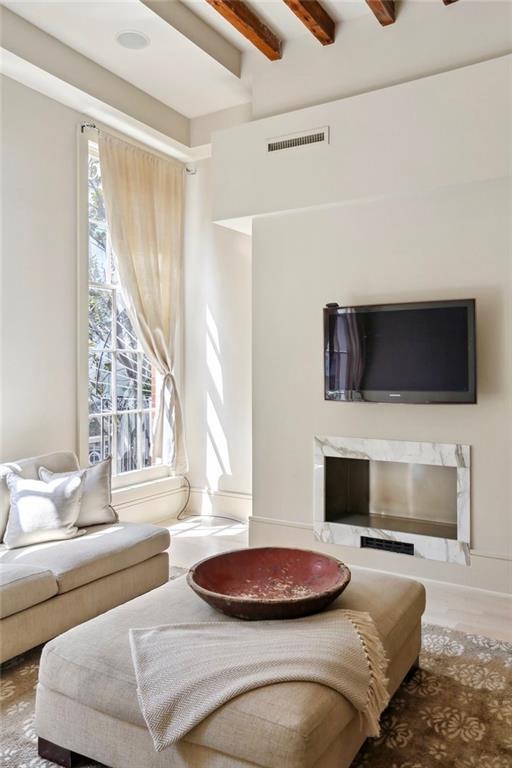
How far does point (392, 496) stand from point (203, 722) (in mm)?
2474

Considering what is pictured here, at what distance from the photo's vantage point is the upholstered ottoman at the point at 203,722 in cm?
147

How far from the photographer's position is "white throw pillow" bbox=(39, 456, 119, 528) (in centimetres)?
325

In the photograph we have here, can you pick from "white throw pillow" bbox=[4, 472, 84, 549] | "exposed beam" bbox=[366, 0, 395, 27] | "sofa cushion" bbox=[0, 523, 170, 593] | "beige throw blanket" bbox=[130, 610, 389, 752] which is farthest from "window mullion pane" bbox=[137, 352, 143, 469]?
"beige throw blanket" bbox=[130, 610, 389, 752]

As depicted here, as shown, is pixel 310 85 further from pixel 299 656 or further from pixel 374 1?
pixel 299 656

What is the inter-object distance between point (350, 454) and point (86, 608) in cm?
181

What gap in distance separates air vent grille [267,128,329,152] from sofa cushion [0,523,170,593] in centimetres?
Result: 257

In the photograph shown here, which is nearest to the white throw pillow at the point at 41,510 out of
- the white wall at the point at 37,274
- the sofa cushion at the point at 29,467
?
the sofa cushion at the point at 29,467

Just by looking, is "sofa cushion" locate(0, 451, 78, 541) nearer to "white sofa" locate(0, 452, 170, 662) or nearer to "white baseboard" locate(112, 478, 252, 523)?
"white sofa" locate(0, 452, 170, 662)

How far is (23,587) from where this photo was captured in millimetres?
2445

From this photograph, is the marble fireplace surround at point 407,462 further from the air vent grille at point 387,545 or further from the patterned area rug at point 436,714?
the patterned area rug at point 436,714

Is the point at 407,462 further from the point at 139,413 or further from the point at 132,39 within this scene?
the point at 132,39

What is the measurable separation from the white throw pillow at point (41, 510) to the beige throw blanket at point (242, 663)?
51.3 inches

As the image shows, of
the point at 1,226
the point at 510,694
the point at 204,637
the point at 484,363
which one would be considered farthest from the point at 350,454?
the point at 1,226

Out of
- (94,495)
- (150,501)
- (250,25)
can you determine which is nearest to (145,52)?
(250,25)
